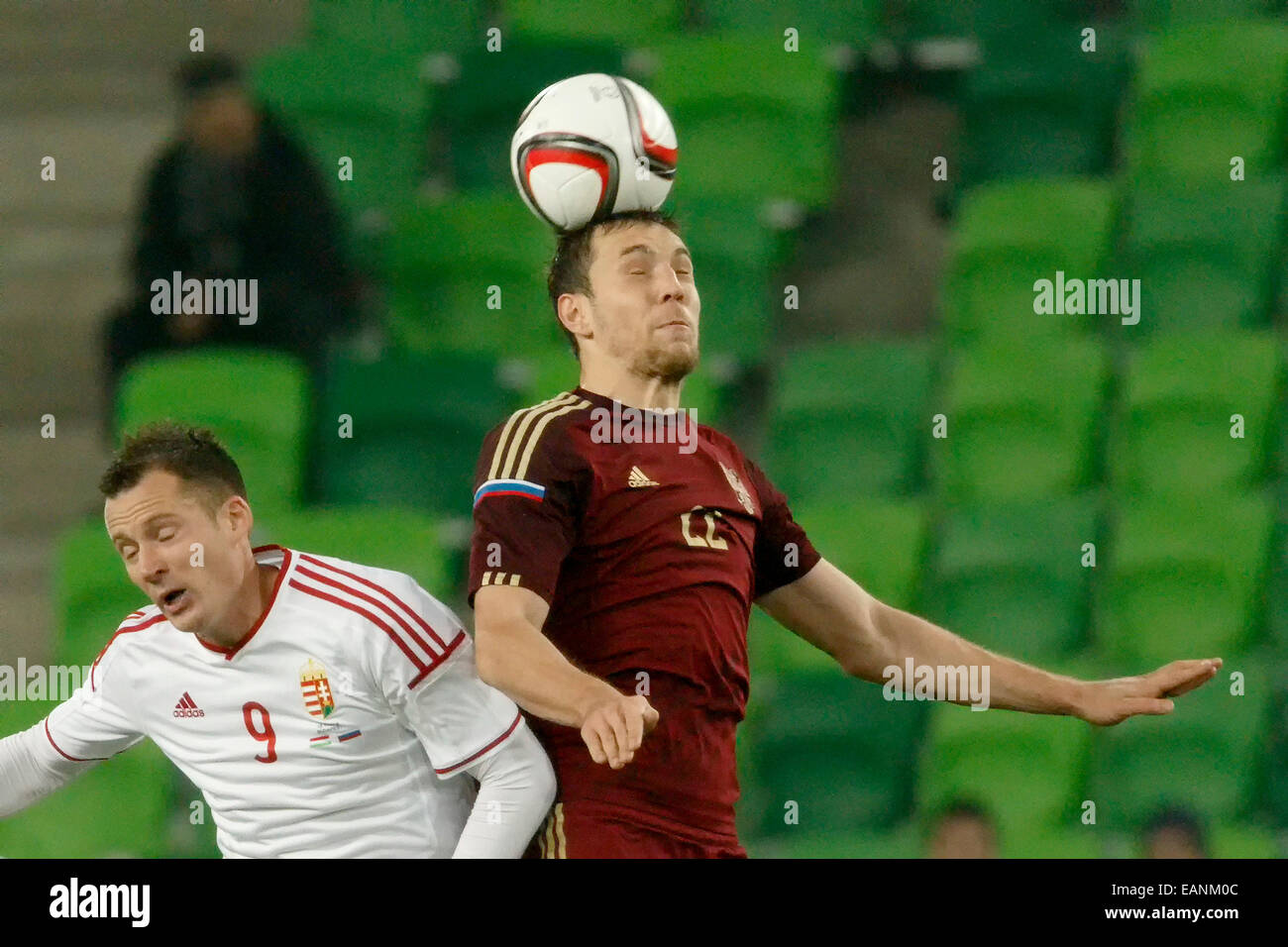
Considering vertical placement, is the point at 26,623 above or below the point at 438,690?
above

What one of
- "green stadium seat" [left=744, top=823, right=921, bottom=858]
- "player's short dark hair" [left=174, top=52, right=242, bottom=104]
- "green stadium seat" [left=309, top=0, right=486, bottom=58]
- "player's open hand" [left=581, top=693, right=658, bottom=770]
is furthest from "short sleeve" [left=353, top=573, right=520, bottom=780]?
"green stadium seat" [left=309, top=0, right=486, bottom=58]

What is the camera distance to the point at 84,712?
3.06 meters

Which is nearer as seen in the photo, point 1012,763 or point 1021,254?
point 1012,763

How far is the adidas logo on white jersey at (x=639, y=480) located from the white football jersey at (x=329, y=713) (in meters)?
0.34

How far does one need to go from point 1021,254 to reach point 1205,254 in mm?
537

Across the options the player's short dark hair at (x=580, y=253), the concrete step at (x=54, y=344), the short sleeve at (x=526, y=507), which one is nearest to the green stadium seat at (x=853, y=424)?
the concrete step at (x=54, y=344)

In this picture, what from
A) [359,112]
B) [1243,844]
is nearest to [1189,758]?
[1243,844]

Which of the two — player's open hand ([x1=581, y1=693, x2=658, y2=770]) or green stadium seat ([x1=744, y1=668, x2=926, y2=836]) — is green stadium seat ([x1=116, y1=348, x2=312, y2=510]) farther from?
player's open hand ([x1=581, y1=693, x2=658, y2=770])

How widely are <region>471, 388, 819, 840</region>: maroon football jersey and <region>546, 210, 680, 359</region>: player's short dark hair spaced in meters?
0.25

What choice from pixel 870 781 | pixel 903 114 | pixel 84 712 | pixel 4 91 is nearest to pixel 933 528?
pixel 870 781

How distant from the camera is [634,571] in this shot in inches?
113

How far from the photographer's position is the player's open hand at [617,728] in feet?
7.89

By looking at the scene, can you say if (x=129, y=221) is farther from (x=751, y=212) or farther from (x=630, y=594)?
(x=630, y=594)

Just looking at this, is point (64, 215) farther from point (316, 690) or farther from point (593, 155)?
point (316, 690)
